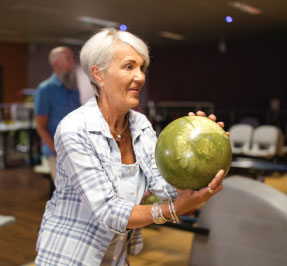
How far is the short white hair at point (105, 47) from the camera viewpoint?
1265 mm

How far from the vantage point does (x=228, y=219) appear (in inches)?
99.0

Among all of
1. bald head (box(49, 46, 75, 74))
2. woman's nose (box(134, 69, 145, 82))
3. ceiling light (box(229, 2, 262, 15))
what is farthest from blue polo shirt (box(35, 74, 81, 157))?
ceiling light (box(229, 2, 262, 15))

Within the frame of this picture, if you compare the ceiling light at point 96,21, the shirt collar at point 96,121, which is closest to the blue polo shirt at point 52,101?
the shirt collar at point 96,121

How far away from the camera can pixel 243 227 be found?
7.95 feet

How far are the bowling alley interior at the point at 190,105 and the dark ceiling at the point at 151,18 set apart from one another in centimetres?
2

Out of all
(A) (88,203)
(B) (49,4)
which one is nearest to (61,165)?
→ (A) (88,203)

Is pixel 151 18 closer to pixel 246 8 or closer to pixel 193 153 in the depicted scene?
pixel 246 8

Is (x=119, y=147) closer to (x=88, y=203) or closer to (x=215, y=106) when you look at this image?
(x=88, y=203)

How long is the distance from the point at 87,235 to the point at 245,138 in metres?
5.16

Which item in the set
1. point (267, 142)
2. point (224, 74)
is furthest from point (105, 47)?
point (224, 74)

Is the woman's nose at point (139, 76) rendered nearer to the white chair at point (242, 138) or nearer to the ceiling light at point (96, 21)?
the white chair at point (242, 138)

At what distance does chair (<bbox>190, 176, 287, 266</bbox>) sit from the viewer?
2283mm

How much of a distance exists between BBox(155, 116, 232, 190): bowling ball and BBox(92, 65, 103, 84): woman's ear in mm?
337

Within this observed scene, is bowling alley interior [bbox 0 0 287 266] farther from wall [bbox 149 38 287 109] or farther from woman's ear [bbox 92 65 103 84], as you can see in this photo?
woman's ear [bbox 92 65 103 84]
